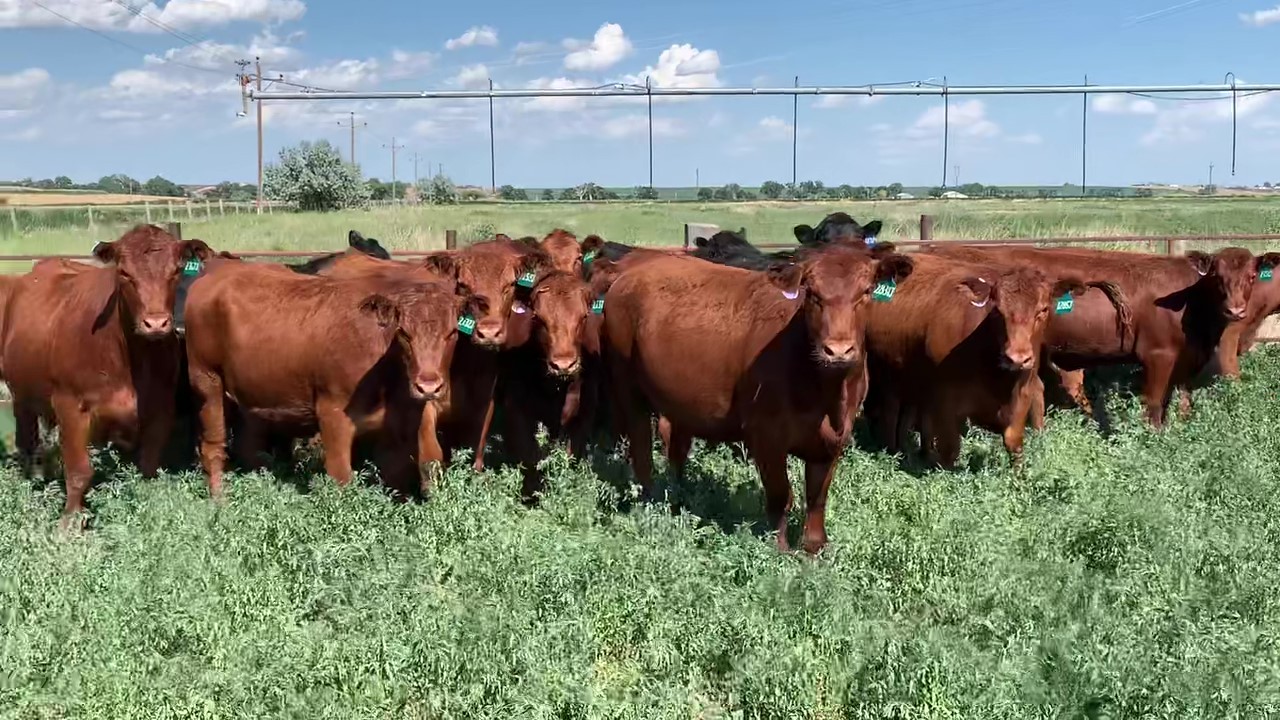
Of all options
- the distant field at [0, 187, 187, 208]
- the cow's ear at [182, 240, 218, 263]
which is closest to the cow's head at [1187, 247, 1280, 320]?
the cow's ear at [182, 240, 218, 263]

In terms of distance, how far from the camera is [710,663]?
4363mm

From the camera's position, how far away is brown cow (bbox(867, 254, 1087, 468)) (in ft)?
23.7

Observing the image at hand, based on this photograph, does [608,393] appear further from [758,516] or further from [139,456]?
[139,456]

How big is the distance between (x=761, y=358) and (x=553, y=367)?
4.68 feet

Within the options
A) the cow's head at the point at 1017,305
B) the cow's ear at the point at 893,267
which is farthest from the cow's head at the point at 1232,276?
the cow's ear at the point at 893,267

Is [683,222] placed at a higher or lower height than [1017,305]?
higher

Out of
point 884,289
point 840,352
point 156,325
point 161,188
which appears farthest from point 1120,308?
point 161,188

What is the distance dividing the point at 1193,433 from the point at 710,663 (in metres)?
5.22

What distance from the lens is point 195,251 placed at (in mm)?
6898

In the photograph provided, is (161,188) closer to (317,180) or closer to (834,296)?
(317,180)

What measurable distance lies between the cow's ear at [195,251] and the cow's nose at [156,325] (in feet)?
1.65

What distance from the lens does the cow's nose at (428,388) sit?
5.94 meters

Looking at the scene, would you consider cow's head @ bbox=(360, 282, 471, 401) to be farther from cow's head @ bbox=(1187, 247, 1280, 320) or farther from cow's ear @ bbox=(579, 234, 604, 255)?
cow's head @ bbox=(1187, 247, 1280, 320)

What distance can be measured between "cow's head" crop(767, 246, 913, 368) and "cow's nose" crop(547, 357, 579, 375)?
1.63 m
